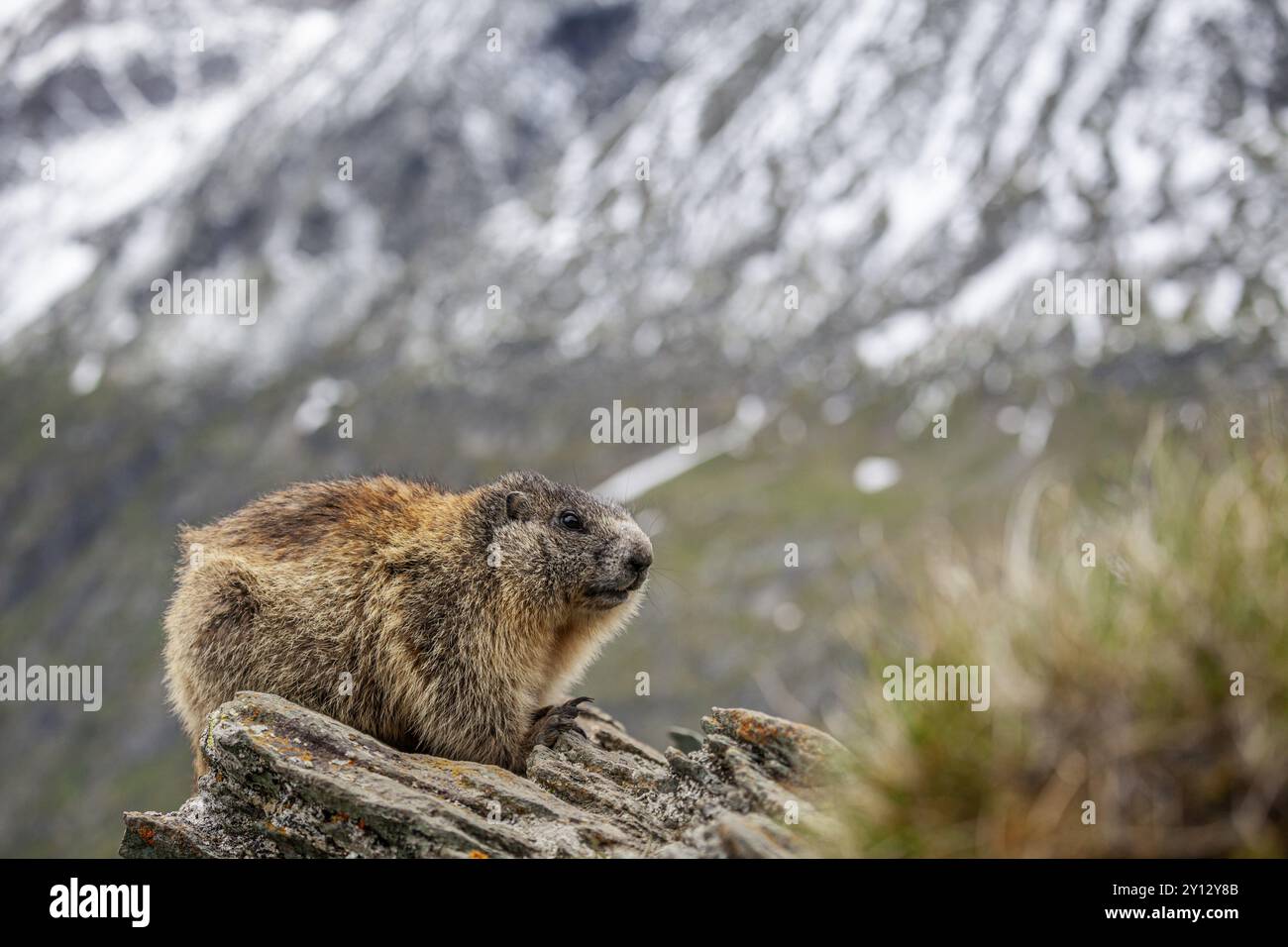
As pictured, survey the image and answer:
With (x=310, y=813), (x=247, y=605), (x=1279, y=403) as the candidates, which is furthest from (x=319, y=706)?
(x=1279, y=403)

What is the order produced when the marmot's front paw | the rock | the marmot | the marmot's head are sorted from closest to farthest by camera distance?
1. the rock
2. the marmot
3. the marmot's front paw
4. the marmot's head

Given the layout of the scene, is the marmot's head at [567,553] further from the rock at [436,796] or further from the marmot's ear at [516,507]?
the rock at [436,796]

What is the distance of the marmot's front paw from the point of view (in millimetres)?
12742

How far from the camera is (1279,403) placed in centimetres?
780

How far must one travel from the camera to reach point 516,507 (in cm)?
1355

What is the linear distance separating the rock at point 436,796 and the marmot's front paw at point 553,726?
2.36 feet

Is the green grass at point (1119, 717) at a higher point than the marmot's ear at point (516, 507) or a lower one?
lower

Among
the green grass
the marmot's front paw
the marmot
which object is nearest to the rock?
the marmot's front paw

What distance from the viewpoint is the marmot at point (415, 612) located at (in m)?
12.5

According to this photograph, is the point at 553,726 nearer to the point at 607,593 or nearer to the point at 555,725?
the point at 555,725

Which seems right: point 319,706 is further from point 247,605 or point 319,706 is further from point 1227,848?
point 1227,848

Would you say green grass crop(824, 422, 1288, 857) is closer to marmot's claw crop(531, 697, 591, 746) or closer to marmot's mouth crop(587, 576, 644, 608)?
marmot's claw crop(531, 697, 591, 746)

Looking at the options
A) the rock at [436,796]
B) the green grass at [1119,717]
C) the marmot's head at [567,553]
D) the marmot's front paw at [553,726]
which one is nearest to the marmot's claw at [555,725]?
the marmot's front paw at [553,726]
